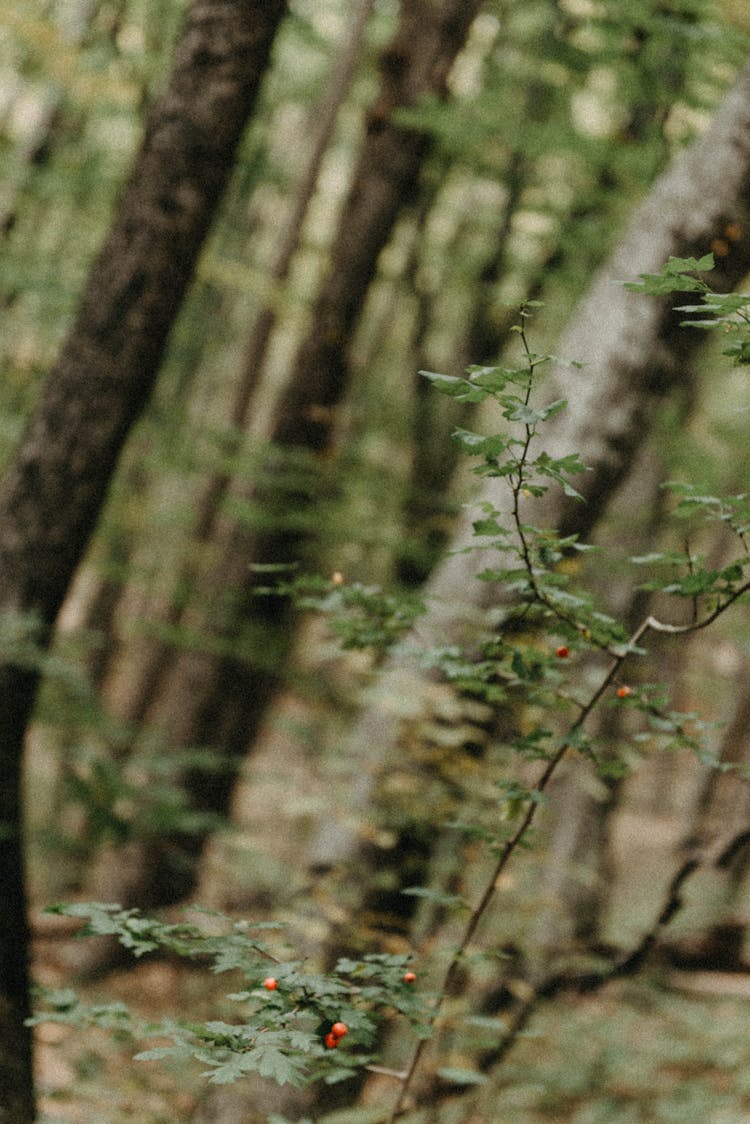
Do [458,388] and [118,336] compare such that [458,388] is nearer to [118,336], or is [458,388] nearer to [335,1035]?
[335,1035]

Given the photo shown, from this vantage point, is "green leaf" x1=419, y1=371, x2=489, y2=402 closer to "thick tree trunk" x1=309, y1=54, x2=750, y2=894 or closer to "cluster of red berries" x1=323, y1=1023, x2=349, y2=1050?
"cluster of red berries" x1=323, y1=1023, x2=349, y2=1050

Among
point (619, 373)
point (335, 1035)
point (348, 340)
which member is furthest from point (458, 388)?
point (348, 340)

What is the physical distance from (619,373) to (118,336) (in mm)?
2112

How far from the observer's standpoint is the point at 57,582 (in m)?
3.69

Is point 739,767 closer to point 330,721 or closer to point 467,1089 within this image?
point 467,1089

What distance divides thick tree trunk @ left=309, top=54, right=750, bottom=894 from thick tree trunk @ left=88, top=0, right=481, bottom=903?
2.31 metres

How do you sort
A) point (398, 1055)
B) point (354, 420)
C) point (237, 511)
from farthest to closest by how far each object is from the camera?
1. point (354, 420)
2. point (237, 511)
3. point (398, 1055)

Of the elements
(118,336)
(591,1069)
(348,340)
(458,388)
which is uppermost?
(348,340)

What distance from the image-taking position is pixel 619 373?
3215 mm

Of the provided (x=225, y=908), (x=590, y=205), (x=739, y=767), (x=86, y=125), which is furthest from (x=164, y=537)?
(x=739, y=767)

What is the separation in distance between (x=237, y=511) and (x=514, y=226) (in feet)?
11.3

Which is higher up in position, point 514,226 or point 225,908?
point 514,226

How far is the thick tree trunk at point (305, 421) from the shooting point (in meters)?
5.67

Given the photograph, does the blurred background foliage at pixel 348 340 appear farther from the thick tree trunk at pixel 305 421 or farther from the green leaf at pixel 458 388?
the green leaf at pixel 458 388
